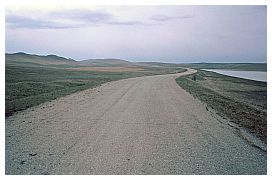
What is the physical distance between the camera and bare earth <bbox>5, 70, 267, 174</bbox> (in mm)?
6191

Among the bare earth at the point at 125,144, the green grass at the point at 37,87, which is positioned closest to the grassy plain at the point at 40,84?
the green grass at the point at 37,87

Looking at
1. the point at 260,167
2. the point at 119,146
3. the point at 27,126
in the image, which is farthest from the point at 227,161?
the point at 27,126

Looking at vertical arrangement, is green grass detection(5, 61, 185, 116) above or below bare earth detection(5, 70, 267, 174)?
above

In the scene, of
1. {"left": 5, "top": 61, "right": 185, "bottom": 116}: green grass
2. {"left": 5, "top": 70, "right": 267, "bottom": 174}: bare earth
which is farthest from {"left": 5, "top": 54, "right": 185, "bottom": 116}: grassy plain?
{"left": 5, "top": 70, "right": 267, "bottom": 174}: bare earth

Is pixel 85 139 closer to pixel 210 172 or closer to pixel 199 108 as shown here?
pixel 210 172

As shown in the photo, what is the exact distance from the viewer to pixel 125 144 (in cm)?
770

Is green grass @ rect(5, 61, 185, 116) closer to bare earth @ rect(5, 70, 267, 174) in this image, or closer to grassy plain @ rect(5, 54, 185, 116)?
grassy plain @ rect(5, 54, 185, 116)

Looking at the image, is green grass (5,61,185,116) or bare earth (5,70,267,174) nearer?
bare earth (5,70,267,174)

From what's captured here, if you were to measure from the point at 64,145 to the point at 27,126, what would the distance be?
2524 mm

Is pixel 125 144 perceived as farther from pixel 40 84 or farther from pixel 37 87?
pixel 40 84

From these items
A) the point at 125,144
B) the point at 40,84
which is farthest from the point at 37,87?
the point at 125,144

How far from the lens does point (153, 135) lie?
28.6ft

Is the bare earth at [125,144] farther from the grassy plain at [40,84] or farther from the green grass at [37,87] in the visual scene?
the grassy plain at [40,84]
